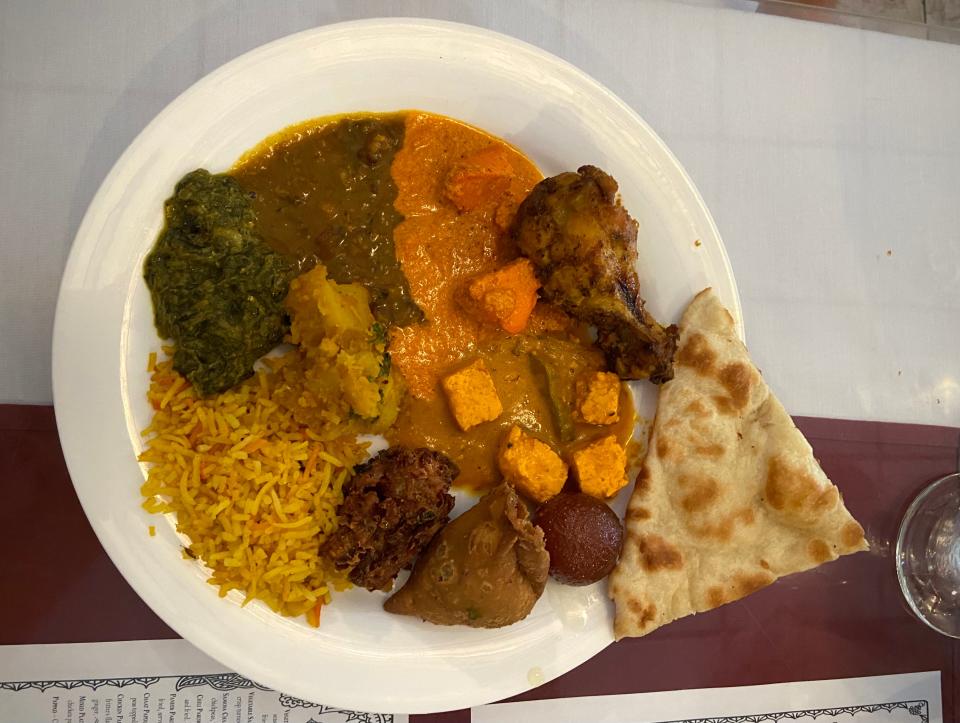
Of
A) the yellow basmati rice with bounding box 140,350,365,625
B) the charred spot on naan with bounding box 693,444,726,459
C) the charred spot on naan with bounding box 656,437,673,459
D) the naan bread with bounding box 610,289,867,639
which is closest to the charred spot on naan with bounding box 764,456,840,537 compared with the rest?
the naan bread with bounding box 610,289,867,639

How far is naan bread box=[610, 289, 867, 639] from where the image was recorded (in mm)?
2930

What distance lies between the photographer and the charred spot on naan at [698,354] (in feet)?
9.68

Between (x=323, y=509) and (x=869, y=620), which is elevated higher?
(x=323, y=509)

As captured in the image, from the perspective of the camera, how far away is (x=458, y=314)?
9.51 feet

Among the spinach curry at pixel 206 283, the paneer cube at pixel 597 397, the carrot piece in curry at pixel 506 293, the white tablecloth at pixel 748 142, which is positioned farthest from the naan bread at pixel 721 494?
the spinach curry at pixel 206 283

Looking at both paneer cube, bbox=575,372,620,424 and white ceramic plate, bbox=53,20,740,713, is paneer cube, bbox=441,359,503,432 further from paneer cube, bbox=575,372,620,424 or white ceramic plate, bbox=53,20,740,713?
white ceramic plate, bbox=53,20,740,713

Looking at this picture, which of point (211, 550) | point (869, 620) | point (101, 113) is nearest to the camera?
point (211, 550)

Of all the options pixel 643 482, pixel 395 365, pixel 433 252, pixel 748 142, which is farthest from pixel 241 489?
pixel 748 142

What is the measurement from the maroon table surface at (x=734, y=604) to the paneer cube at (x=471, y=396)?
1.36 meters

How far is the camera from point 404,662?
276 centimetres

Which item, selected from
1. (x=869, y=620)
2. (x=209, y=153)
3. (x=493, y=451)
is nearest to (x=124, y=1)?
(x=209, y=153)

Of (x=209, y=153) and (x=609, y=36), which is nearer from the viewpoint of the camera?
(x=209, y=153)

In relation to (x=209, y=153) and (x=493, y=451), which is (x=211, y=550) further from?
(x=209, y=153)

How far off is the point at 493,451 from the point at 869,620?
2.29m
